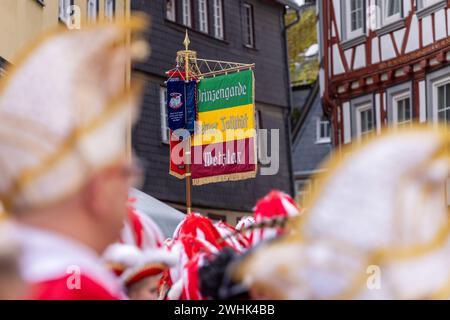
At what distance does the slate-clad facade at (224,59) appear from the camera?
22719mm

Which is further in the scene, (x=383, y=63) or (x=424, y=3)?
(x=383, y=63)

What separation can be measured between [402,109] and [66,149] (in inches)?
714

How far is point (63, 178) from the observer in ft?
8.41

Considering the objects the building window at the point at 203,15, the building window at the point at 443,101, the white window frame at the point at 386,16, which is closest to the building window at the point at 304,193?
the building window at the point at 443,101

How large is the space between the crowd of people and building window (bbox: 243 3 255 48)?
24.6 metres

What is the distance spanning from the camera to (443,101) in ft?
62.1

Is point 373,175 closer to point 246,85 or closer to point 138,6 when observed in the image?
point 246,85

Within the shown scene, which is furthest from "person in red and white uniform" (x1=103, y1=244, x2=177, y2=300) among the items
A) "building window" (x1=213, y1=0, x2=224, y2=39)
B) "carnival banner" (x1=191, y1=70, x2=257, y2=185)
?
"building window" (x1=213, y1=0, x2=224, y2=39)

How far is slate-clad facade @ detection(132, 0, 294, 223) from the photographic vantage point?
22719mm

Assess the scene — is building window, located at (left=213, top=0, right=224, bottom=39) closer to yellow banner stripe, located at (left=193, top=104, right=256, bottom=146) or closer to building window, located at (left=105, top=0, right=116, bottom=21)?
building window, located at (left=105, top=0, right=116, bottom=21)

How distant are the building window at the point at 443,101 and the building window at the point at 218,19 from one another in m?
7.64

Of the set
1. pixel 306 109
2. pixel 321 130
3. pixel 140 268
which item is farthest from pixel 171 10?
pixel 140 268

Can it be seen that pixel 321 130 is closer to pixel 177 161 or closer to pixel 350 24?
pixel 350 24
